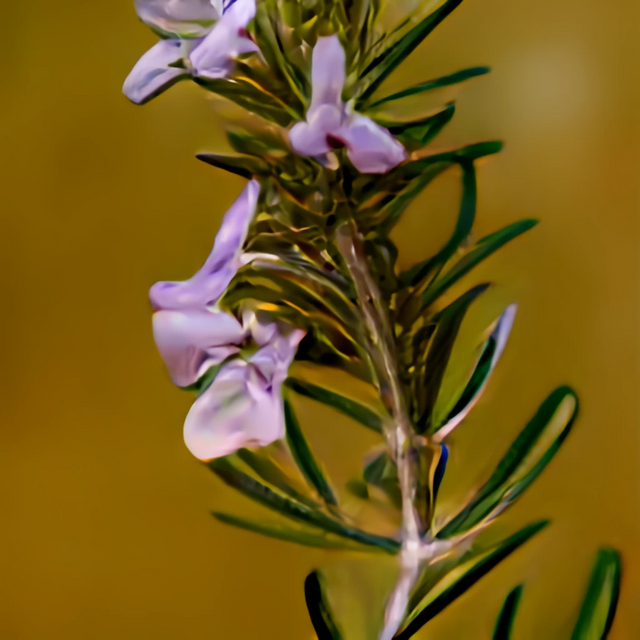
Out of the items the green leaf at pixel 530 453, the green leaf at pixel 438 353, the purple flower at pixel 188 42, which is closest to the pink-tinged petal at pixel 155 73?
the purple flower at pixel 188 42

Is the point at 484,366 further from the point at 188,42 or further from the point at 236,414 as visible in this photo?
the point at 188,42

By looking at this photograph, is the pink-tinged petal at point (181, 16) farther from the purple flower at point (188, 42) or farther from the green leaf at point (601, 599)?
the green leaf at point (601, 599)

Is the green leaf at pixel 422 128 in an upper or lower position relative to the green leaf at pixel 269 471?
upper

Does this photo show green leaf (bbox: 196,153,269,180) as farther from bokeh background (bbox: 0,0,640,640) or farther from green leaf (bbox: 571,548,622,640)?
green leaf (bbox: 571,548,622,640)

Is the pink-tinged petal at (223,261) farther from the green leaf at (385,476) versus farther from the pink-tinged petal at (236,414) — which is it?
the green leaf at (385,476)

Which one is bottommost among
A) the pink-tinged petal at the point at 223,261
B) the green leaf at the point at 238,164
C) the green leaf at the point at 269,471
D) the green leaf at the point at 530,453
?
the green leaf at the point at 269,471

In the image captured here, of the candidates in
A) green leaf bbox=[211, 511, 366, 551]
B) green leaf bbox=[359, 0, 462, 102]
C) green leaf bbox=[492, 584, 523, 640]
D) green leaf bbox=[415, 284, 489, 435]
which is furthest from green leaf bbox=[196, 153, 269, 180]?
green leaf bbox=[492, 584, 523, 640]
